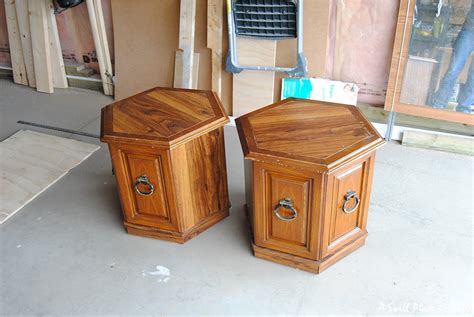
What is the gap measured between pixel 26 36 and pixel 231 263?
2.52m

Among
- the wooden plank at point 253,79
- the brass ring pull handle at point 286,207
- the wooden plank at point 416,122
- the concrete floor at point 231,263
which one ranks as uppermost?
the wooden plank at point 253,79

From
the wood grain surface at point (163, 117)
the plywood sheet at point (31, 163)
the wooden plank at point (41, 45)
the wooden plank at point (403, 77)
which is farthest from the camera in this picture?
the wooden plank at point (41, 45)

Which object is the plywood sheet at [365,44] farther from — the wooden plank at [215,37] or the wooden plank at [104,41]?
the wooden plank at [104,41]

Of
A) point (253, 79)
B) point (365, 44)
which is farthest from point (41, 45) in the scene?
point (365, 44)

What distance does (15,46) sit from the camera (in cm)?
353

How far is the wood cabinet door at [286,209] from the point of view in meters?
1.68

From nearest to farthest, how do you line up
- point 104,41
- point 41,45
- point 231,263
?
point 231,263
point 104,41
point 41,45

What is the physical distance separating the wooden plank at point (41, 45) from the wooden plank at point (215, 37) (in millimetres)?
1290

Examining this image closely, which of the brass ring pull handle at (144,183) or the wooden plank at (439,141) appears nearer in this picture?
the brass ring pull handle at (144,183)

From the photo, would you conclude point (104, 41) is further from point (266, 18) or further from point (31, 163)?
point (266, 18)

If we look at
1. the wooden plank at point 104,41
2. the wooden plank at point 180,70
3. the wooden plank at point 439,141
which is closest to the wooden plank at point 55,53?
the wooden plank at point 104,41

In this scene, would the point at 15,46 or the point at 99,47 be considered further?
the point at 15,46

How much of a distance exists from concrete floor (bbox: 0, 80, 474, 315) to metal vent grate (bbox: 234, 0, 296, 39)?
0.85 meters

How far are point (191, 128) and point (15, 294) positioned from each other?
92 cm
